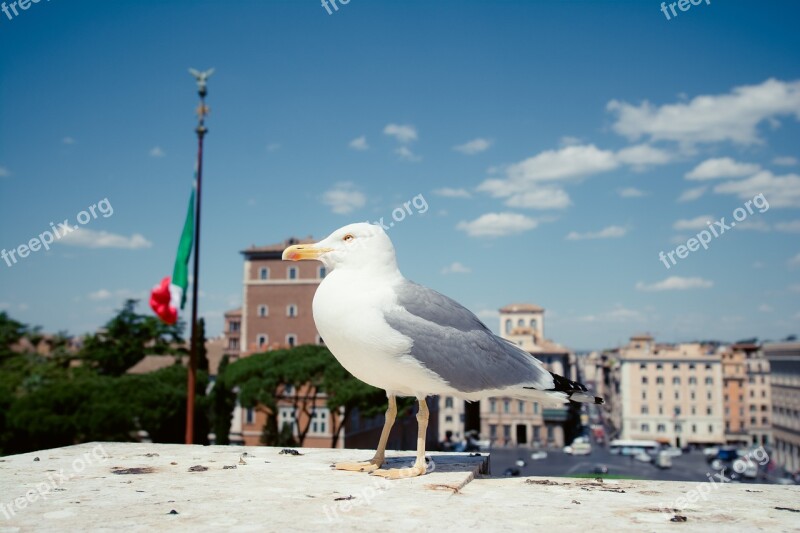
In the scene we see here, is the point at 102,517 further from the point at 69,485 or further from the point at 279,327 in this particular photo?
the point at 279,327

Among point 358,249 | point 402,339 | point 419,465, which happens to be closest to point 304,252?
point 358,249

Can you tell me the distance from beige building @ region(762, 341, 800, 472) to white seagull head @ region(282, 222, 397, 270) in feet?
236

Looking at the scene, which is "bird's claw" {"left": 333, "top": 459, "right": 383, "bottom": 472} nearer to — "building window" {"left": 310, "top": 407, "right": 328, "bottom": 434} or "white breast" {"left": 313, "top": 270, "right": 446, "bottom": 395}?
"white breast" {"left": 313, "top": 270, "right": 446, "bottom": 395}

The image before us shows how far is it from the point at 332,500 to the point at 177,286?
1324 cm

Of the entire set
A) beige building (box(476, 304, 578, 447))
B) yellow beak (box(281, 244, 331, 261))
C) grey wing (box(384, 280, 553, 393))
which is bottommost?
beige building (box(476, 304, 578, 447))

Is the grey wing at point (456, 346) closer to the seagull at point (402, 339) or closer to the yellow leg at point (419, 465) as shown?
the seagull at point (402, 339)

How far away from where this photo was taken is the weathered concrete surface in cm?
334

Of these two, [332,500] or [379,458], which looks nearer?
[332,500]

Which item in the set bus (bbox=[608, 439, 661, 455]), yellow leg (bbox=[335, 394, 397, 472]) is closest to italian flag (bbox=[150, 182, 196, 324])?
yellow leg (bbox=[335, 394, 397, 472])

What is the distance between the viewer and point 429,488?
4227 mm

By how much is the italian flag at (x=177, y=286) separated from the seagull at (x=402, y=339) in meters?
11.9

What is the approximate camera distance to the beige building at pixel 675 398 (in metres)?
80.9

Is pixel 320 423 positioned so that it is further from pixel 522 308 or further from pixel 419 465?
pixel 522 308

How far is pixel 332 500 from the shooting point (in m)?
3.84
